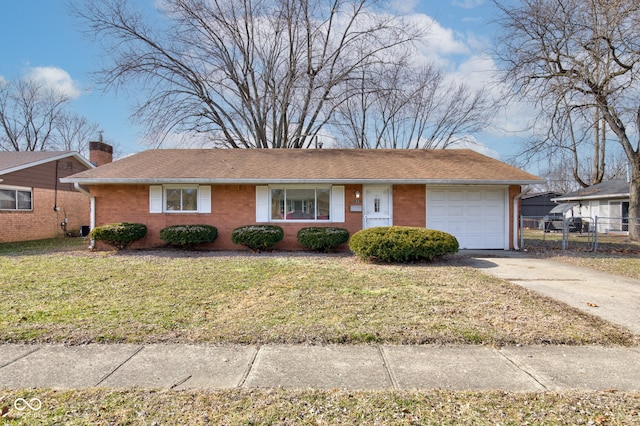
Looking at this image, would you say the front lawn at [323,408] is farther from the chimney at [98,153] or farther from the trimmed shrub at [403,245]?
the chimney at [98,153]

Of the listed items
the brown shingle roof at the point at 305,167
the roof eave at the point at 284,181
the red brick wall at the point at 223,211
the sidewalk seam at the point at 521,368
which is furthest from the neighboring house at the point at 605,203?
the sidewalk seam at the point at 521,368

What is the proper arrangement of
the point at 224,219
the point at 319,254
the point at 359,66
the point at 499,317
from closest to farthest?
the point at 499,317 → the point at 319,254 → the point at 224,219 → the point at 359,66

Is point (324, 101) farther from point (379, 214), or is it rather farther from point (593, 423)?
point (593, 423)

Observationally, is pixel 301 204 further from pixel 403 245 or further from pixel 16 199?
pixel 16 199

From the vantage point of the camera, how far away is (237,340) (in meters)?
3.96

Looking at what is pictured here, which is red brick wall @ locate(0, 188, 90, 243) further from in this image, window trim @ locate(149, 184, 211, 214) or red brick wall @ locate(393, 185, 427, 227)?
red brick wall @ locate(393, 185, 427, 227)

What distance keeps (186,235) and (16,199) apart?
971 centimetres

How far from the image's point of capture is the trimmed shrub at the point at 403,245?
29.9ft

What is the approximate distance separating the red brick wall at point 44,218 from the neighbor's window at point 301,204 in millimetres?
11598

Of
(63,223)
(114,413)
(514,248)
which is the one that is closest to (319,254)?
(514,248)

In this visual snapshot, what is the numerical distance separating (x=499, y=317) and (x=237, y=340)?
11.1 ft

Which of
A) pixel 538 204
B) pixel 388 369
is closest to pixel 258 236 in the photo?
pixel 388 369

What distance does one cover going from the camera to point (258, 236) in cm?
1131

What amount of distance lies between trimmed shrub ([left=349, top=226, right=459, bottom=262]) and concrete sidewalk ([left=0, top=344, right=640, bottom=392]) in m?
5.29
